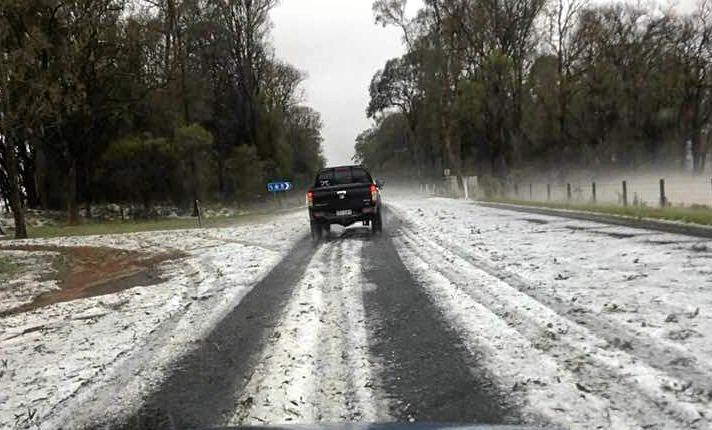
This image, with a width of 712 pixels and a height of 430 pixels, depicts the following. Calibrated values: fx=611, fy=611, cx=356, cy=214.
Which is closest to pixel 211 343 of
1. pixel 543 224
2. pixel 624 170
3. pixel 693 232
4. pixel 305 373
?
pixel 305 373

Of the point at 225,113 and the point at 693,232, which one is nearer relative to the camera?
the point at 693,232

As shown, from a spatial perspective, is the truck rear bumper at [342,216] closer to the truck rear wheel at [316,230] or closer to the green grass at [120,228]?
the truck rear wheel at [316,230]

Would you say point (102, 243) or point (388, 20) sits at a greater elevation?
point (388, 20)

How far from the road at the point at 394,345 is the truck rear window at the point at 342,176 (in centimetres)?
733

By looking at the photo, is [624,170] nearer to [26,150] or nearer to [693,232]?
[693,232]

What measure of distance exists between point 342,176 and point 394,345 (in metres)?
12.2

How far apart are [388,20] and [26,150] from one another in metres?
27.7

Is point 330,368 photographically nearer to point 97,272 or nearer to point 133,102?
point 97,272

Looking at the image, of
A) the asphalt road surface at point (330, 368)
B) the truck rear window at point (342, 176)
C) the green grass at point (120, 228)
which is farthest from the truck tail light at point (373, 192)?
the green grass at point (120, 228)

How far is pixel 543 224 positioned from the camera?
47.5 feet

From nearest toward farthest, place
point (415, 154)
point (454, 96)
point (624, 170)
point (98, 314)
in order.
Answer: point (98, 314) < point (454, 96) < point (624, 170) < point (415, 154)

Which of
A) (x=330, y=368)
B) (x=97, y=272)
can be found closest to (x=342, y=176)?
(x=97, y=272)

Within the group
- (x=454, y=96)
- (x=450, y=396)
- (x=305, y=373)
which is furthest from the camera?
(x=454, y=96)

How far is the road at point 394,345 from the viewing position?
393 cm
